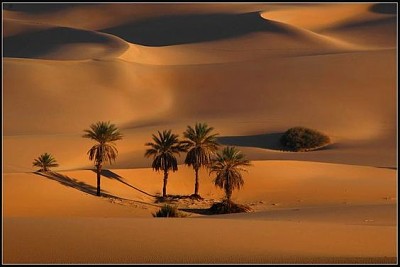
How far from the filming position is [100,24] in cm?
12438

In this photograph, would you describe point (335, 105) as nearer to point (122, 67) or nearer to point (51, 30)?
point (122, 67)

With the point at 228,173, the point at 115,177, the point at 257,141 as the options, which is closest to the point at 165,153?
the point at 115,177

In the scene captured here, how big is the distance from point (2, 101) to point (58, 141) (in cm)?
1119

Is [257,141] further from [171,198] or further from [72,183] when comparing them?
[72,183]

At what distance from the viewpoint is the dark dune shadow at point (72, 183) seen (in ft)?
97.0

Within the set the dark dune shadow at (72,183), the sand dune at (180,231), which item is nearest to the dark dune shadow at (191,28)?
the dark dune shadow at (72,183)

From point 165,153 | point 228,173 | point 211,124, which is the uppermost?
point 211,124

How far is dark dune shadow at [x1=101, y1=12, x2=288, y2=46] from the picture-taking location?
10069 cm

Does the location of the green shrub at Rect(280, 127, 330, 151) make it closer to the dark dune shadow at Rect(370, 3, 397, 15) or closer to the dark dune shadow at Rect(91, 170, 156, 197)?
the dark dune shadow at Rect(91, 170, 156, 197)

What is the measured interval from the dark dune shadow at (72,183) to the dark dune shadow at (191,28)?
2686 inches

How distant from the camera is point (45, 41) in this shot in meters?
Result: 97.6

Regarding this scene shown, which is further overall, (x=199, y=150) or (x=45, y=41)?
(x=45, y=41)

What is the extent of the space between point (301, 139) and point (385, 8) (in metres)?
82.3

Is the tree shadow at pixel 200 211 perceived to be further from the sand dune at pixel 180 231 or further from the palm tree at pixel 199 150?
the palm tree at pixel 199 150
